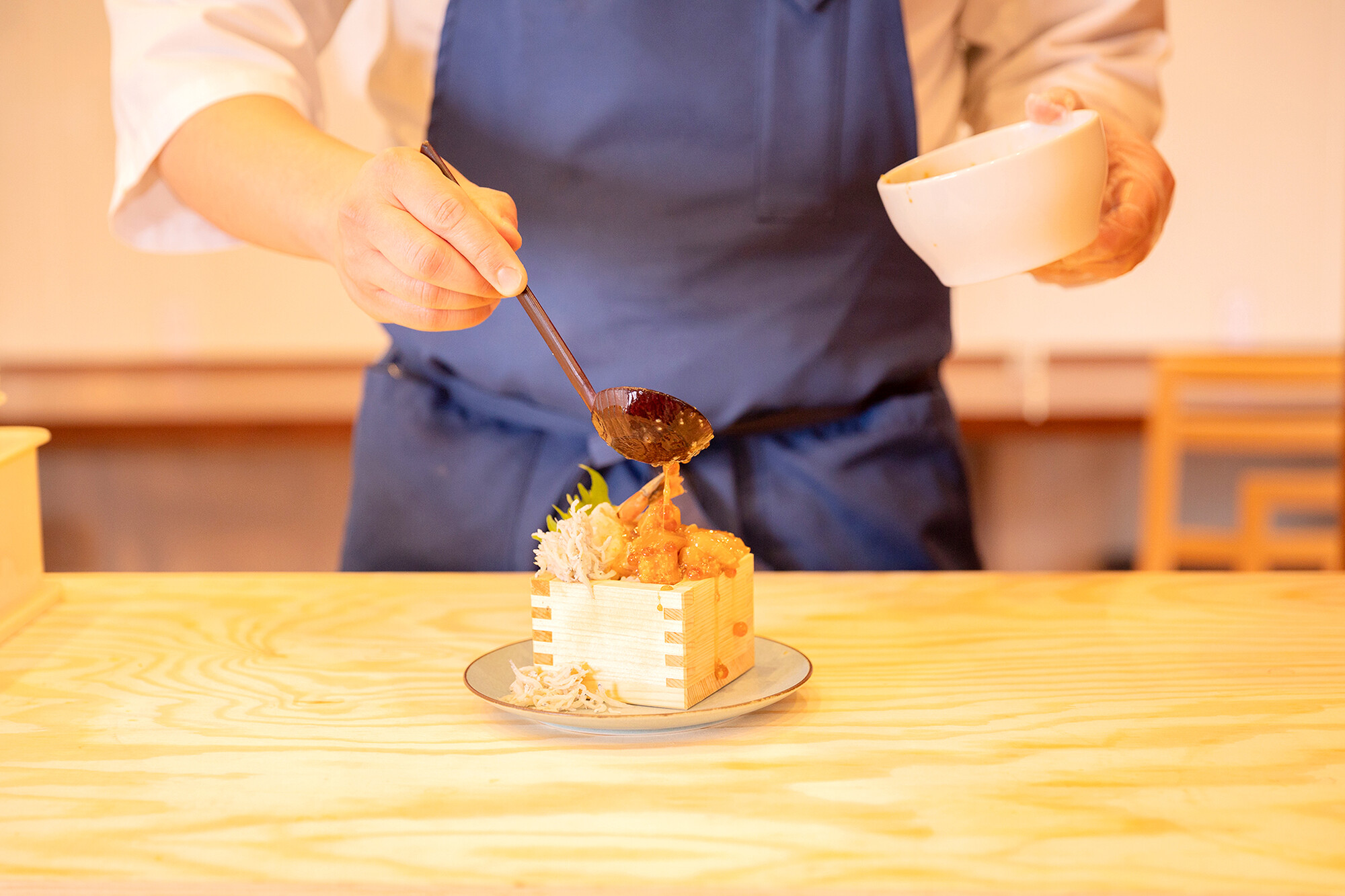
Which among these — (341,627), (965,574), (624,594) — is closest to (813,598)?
(965,574)

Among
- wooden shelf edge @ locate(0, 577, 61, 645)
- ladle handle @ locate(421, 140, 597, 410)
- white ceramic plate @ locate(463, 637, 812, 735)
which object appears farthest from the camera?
wooden shelf edge @ locate(0, 577, 61, 645)

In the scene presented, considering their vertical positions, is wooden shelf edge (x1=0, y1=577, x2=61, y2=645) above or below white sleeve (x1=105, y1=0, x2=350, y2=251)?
below

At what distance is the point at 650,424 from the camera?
821mm

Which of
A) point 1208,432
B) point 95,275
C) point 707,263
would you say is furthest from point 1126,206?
point 95,275

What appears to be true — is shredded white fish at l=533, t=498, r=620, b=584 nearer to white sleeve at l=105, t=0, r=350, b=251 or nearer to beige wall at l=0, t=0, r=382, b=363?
white sleeve at l=105, t=0, r=350, b=251

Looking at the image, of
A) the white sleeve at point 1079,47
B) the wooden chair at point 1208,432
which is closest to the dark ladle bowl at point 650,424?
the white sleeve at point 1079,47

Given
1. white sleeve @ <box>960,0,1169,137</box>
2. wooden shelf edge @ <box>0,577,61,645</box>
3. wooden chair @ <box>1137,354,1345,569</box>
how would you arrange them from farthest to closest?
1. wooden chair @ <box>1137,354,1345,569</box>
2. white sleeve @ <box>960,0,1169,137</box>
3. wooden shelf edge @ <box>0,577,61,645</box>

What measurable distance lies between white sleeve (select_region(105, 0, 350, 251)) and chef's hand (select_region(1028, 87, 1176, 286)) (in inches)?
30.2

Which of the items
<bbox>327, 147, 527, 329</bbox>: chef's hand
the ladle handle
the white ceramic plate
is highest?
<bbox>327, 147, 527, 329</bbox>: chef's hand

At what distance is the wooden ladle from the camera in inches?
32.1

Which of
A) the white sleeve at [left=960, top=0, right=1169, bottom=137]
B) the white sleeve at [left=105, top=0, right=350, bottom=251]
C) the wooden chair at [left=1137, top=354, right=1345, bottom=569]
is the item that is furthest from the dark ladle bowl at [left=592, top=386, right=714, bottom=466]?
the wooden chair at [left=1137, top=354, right=1345, bottom=569]

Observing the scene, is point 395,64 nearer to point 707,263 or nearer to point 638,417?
point 707,263

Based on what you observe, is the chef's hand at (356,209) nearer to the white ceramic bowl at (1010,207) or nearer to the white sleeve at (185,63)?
the white sleeve at (185,63)

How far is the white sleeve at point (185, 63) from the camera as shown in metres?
1.09
